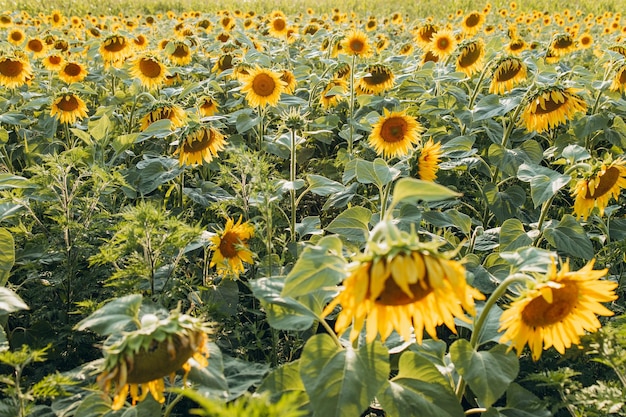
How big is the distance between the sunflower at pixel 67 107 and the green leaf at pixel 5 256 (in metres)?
1.51

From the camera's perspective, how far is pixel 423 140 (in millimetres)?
2934

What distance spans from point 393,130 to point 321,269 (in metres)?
1.58

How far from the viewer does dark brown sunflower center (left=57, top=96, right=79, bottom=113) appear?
2926 millimetres

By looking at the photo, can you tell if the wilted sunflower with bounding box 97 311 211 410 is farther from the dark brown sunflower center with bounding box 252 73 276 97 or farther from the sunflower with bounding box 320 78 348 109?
the sunflower with bounding box 320 78 348 109

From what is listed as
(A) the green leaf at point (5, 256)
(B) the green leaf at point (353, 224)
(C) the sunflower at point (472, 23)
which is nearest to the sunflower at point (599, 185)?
(B) the green leaf at point (353, 224)

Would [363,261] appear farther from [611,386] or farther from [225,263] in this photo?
[225,263]

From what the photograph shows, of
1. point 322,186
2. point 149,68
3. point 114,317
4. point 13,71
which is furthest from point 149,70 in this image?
point 114,317

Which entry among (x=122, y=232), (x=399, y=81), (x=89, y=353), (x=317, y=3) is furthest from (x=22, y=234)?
(x=317, y=3)

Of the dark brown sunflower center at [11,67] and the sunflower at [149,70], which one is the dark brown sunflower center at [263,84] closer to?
the sunflower at [149,70]

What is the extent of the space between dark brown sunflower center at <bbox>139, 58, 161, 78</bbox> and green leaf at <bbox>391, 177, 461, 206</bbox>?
284 cm

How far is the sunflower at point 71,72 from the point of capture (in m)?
3.66

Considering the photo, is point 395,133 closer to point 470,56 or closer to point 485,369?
point 470,56

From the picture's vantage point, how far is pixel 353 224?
5.79 feet

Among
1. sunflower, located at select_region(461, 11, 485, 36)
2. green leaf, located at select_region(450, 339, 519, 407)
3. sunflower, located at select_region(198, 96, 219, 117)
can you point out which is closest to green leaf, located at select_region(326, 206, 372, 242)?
green leaf, located at select_region(450, 339, 519, 407)
